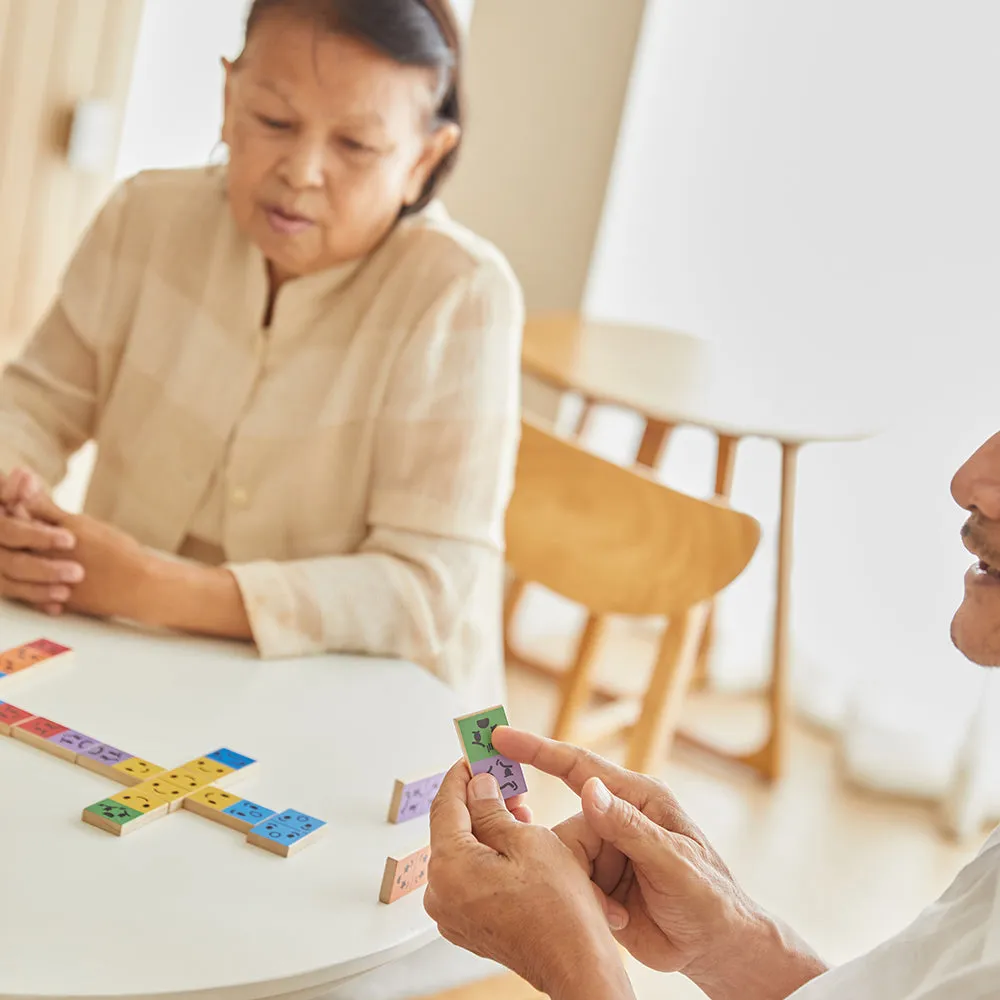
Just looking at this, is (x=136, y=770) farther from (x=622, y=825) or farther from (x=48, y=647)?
(x=622, y=825)

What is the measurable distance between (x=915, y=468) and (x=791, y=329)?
18.1 inches

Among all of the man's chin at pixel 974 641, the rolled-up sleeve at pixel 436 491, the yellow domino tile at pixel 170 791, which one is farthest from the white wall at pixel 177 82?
the man's chin at pixel 974 641

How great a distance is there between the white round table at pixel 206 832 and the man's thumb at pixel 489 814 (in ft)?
0.21

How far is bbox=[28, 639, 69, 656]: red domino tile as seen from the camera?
1.22 m

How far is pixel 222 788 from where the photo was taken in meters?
1.04

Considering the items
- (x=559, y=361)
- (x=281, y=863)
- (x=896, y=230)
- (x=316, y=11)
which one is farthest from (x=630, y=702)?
(x=281, y=863)

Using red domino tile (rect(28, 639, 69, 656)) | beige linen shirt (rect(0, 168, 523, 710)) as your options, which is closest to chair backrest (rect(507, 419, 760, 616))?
beige linen shirt (rect(0, 168, 523, 710))

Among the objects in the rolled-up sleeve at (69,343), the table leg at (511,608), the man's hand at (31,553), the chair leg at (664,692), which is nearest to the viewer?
the man's hand at (31,553)

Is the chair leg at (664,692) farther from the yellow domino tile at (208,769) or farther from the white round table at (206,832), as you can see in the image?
the yellow domino tile at (208,769)

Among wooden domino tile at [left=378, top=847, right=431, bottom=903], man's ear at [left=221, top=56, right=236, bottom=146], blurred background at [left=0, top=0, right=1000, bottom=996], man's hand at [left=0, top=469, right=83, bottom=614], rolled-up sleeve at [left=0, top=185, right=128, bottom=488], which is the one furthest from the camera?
blurred background at [left=0, top=0, right=1000, bottom=996]

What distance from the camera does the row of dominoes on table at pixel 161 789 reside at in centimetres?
98

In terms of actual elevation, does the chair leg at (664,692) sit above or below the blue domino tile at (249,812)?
below

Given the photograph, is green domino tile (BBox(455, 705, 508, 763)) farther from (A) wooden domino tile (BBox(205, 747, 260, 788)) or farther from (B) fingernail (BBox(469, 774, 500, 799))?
(A) wooden domino tile (BBox(205, 747, 260, 788))

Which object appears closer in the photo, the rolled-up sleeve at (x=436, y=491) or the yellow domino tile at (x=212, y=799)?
the yellow domino tile at (x=212, y=799)
